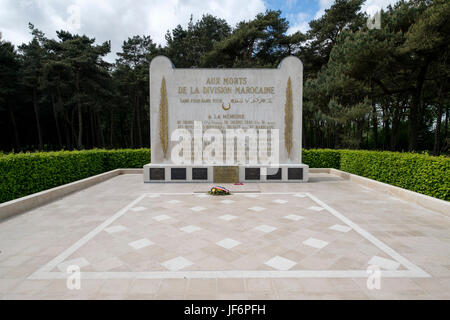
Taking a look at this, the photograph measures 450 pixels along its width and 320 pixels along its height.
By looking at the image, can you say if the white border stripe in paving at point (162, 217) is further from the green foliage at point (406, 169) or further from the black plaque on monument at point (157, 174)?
the green foliage at point (406, 169)

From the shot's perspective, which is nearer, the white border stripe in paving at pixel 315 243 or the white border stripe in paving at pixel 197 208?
the white border stripe in paving at pixel 315 243

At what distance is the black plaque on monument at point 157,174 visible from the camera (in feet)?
35.7

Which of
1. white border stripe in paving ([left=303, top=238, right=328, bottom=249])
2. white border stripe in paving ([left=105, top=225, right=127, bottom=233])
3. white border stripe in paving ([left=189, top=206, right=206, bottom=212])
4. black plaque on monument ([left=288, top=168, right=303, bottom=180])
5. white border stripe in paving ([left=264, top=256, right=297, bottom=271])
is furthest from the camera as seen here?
black plaque on monument ([left=288, top=168, right=303, bottom=180])

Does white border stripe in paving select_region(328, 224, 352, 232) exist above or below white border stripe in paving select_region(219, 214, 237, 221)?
below

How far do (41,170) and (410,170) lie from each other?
1284 cm

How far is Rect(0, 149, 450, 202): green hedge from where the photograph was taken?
254 inches

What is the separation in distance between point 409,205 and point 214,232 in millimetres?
6137

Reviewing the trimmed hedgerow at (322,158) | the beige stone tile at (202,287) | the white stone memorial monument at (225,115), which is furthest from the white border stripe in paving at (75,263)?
the trimmed hedgerow at (322,158)

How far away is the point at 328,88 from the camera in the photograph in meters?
15.7

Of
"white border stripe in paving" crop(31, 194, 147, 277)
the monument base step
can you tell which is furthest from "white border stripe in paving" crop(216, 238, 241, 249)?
the monument base step

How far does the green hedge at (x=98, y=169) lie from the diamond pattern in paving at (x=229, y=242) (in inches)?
144

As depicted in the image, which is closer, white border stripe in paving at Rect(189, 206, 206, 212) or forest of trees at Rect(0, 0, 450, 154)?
white border stripe in paving at Rect(189, 206, 206, 212)

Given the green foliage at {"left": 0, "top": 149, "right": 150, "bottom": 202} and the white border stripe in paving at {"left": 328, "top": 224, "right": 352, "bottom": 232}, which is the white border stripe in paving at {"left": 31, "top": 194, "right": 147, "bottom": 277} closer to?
the green foliage at {"left": 0, "top": 149, "right": 150, "bottom": 202}

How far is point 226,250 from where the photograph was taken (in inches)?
154
